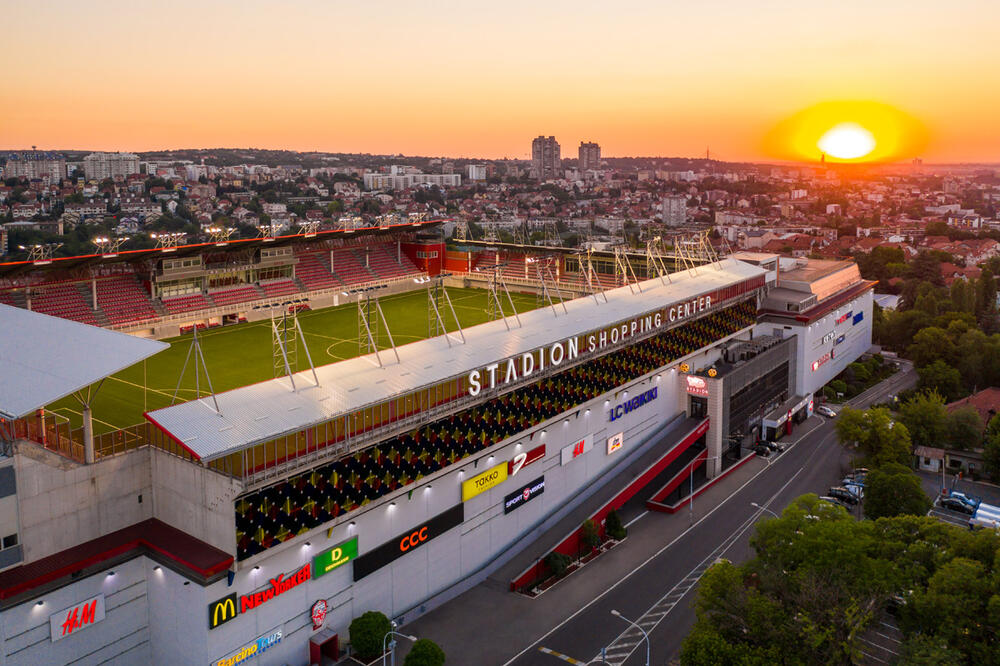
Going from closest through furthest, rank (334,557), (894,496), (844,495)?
(334,557)
(894,496)
(844,495)

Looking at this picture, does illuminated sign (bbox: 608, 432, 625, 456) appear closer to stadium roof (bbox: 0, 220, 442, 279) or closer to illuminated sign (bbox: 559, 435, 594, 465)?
illuminated sign (bbox: 559, 435, 594, 465)

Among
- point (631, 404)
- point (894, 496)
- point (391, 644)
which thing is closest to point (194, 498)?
point (391, 644)

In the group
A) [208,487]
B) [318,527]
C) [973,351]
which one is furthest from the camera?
[973,351]

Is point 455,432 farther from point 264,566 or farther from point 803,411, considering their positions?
point 803,411

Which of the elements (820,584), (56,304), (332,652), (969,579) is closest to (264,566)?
(332,652)

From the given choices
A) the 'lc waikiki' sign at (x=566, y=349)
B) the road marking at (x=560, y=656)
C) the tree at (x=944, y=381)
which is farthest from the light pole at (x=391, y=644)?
the tree at (x=944, y=381)

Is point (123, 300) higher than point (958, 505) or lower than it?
higher

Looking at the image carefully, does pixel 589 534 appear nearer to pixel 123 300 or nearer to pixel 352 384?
pixel 352 384
